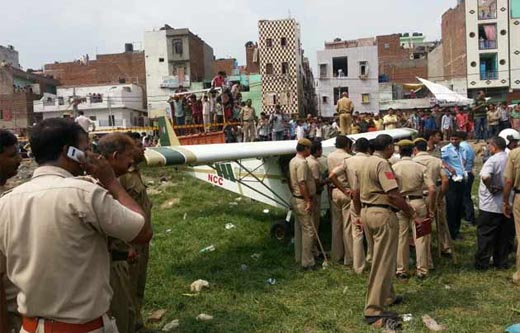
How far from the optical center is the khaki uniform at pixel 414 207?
7.32 m

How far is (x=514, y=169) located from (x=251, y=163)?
217 inches

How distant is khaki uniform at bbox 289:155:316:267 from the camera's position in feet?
26.6

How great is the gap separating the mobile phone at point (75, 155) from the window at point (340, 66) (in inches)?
1983

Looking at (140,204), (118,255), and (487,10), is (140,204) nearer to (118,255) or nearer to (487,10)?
(118,255)

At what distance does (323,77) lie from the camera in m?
51.9

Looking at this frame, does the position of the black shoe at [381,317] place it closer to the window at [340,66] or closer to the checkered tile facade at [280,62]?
→ the checkered tile facade at [280,62]

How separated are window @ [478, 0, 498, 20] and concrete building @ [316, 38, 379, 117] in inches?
434

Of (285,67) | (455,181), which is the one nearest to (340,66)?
(285,67)

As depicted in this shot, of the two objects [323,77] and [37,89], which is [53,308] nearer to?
[323,77]

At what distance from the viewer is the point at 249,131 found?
61.8ft

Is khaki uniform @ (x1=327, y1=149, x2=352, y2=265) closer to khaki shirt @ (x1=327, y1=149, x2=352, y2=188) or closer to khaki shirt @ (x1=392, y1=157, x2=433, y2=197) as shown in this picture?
khaki shirt @ (x1=327, y1=149, x2=352, y2=188)

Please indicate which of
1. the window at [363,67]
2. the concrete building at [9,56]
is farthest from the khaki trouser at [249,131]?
the concrete building at [9,56]

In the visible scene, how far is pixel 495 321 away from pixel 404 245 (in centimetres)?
182

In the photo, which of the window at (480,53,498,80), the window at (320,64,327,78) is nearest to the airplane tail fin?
the window at (320,64,327,78)
